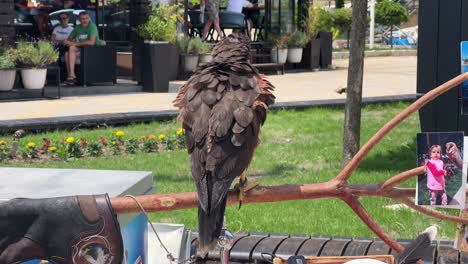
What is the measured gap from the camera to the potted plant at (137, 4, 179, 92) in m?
16.3

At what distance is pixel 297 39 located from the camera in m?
21.3

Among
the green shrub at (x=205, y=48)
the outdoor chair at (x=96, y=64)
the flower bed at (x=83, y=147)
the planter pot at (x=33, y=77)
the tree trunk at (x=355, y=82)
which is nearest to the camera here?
the tree trunk at (x=355, y=82)

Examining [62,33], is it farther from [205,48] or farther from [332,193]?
[332,193]

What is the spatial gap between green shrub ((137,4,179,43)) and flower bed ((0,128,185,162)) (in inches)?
278

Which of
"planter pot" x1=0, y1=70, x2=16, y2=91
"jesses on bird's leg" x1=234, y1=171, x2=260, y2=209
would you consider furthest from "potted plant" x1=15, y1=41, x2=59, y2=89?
"jesses on bird's leg" x1=234, y1=171, x2=260, y2=209

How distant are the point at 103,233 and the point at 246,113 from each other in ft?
1.98

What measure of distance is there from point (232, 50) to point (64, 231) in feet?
3.65

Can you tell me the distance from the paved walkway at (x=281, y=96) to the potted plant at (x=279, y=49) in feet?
1.69

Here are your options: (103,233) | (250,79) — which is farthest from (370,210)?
(103,233)

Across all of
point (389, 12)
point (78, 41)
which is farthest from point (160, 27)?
point (389, 12)

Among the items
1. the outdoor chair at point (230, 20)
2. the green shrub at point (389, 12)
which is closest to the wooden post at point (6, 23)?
the outdoor chair at point (230, 20)

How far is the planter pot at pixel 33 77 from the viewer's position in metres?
14.4

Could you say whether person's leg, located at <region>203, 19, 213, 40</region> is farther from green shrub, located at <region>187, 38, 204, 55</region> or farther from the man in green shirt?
the man in green shirt

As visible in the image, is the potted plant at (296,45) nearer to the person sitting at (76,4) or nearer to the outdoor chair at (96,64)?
the person sitting at (76,4)
